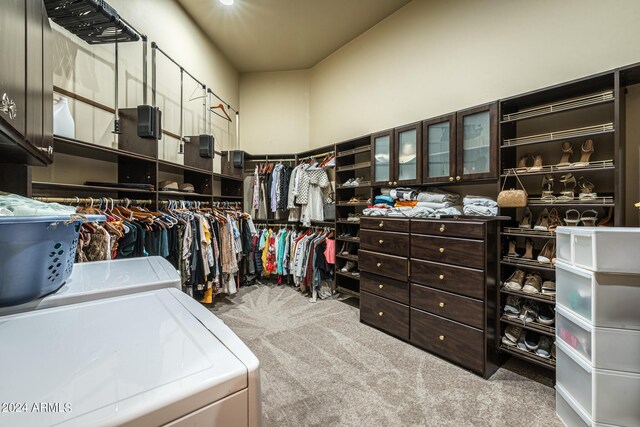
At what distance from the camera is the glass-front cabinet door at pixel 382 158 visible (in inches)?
112

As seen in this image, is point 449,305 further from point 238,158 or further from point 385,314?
point 238,158

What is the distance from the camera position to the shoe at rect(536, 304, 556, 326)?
5.91 feet

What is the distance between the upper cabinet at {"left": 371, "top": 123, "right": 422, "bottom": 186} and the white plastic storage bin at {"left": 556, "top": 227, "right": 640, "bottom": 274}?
4.41ft

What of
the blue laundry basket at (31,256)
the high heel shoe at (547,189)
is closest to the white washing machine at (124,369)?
the blue laundry basket at (31,256)

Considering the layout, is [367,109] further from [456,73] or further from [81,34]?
[81,34]

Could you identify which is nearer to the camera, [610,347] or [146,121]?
[610,347]

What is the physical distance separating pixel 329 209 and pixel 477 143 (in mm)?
1993

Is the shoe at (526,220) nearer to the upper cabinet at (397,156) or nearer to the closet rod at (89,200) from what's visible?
the upper cabinet at (397,156)

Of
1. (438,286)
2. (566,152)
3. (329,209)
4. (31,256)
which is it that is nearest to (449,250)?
(438,286)

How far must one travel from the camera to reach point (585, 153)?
1.77 meters

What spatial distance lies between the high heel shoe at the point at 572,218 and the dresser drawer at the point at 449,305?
2.54ft

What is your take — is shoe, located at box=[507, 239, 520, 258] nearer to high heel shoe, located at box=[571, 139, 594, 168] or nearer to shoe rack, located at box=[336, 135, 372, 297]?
high heel shoe, located at box=[571, 139, 594, 168]

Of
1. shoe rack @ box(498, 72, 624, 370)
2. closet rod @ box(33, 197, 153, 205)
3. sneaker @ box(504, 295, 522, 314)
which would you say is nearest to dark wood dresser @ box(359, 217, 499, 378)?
sneaker @ box(504, 295, 522, 314)

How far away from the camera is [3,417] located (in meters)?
0.39
